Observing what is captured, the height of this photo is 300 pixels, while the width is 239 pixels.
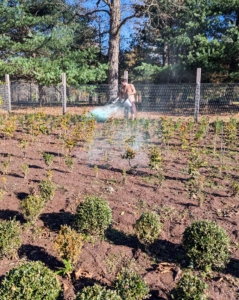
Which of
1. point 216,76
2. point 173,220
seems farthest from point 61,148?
point 216,76

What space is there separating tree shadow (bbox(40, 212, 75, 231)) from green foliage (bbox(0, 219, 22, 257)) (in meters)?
0.61

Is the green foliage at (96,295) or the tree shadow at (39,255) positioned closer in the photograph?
the green foliage at (96,295)

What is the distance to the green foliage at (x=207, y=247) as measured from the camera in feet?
9.47

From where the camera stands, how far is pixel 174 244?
3.35 metres

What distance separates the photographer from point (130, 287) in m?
2.34

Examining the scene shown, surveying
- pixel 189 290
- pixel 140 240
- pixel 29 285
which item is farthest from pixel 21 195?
pixel 189 290

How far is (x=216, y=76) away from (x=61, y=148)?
43.7ft

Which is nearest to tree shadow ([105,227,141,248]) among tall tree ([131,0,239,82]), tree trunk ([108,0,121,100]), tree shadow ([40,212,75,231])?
tree shadow ([40,212,75,231])

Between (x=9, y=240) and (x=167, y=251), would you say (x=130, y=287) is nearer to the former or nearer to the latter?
(x=167, y=251)

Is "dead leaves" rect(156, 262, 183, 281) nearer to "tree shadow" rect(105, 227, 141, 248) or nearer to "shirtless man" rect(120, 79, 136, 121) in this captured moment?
"tree shadow" rect(105, 227, 141, 248)

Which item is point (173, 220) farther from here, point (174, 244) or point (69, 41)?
point (69, 41)

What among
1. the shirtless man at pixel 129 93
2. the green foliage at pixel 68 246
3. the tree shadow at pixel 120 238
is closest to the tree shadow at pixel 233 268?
the tree shadow at pixel 120 238

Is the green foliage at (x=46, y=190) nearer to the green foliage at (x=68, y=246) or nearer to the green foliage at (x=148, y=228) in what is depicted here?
the green foliage at (x=68, y=246)

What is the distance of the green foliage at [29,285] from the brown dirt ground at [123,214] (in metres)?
0.30
